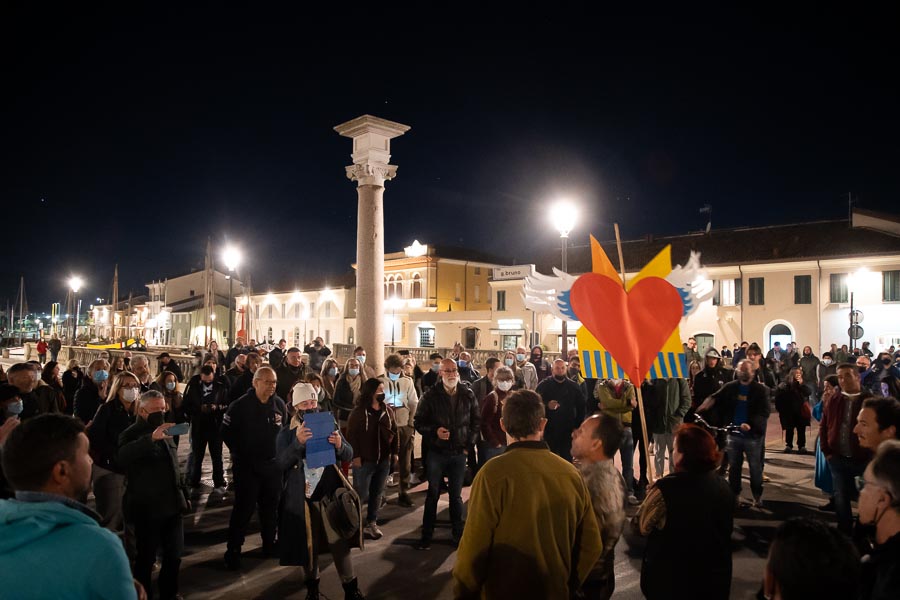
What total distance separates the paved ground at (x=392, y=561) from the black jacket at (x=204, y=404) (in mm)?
1092

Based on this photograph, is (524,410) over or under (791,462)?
over

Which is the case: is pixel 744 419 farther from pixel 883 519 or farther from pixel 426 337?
pixel 426 337

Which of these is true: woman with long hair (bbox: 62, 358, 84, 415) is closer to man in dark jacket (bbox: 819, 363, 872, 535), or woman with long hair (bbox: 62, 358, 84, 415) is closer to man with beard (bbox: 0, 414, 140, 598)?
man with beard (bbox: 0, 414, 140, 598)

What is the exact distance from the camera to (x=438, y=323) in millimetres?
50875

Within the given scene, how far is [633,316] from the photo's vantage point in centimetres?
573

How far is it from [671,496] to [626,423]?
5.60 meters

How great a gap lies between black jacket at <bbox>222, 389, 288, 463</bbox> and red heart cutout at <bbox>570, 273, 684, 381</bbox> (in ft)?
10.2

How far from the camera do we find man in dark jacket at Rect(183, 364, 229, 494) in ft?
29.9

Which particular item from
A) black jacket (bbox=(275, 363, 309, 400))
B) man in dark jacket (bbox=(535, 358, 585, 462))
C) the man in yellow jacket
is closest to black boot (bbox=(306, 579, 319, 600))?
the man in yellow jacket

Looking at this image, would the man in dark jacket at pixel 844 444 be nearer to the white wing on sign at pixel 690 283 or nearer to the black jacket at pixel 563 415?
the white wing on sign at pixel 690 283

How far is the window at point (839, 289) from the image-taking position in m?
32.9

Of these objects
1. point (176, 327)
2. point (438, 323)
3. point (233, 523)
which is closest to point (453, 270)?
point (438, 323)

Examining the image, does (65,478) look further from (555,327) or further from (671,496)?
(555,327)

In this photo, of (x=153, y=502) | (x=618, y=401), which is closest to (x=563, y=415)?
(x=618, y=401)
